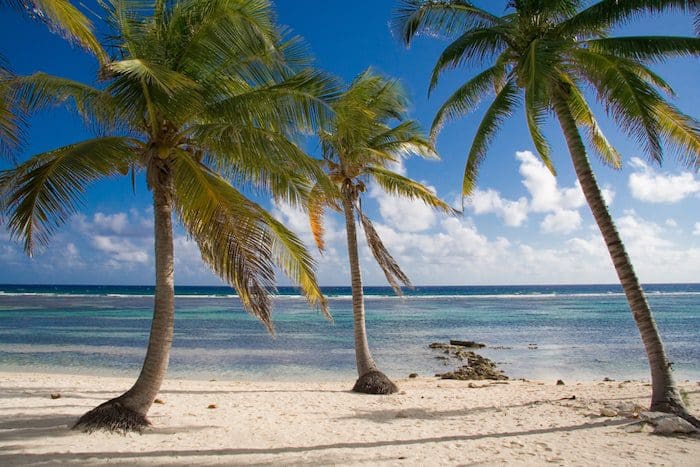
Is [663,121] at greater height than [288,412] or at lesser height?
greater

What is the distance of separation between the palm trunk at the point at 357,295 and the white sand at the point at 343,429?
3.06 ft

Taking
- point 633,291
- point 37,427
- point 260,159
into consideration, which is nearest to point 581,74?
point 633,291

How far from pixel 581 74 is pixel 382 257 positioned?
5956 mm

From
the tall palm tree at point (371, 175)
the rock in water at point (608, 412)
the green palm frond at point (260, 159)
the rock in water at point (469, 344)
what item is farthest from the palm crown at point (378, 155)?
the rock in water at point (469, 344)

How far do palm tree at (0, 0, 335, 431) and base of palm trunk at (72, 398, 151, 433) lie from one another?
14mm

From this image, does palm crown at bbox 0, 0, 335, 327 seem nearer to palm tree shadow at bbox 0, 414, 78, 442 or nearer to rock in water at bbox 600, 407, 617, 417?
palm tree shadow at bbox 0, 414, 78, 442

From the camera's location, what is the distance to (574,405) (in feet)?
28.4

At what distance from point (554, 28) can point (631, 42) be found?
47.4 inches

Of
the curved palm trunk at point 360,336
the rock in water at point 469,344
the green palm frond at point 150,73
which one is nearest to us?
the green palm frond at point 150,73

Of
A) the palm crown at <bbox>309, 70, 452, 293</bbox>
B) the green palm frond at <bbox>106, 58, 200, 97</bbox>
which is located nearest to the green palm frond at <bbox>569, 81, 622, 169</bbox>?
the palm crown at <bbox>309, 70, 452, 293</bbox>

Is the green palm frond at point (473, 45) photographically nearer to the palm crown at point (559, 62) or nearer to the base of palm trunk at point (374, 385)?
the palm crown at point (559, 62)

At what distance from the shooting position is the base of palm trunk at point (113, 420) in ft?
20.5

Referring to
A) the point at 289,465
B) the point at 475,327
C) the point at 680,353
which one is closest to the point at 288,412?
the point at 289,465

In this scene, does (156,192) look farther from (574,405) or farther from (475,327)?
(475,327)
